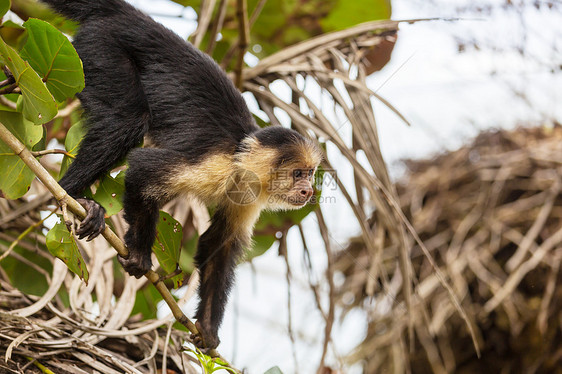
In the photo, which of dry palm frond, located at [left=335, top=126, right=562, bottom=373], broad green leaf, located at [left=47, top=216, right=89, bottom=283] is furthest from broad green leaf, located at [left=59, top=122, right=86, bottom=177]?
dry palm frond, located at [left=335, top=126, right=562, bottom=373]

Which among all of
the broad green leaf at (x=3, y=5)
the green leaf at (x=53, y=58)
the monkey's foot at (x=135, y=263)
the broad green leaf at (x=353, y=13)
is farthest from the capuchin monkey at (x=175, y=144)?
the broad green leaf at (x=353, y=13)

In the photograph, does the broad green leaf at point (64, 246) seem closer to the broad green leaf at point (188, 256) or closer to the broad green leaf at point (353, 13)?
the broad green leaf at point (188, 256)

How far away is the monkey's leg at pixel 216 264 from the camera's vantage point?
2.54 meters

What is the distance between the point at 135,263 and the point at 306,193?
0.71m

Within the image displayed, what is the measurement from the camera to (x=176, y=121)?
2.38m

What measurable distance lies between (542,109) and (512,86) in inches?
19.6

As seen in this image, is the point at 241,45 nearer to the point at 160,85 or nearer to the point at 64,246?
the point at 160,85

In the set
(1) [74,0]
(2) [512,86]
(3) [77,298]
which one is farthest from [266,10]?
(3) [77,298]

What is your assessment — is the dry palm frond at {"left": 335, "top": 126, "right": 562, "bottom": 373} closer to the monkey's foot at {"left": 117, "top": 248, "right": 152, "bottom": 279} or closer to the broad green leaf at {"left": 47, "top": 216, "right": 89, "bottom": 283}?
the monkey's foot at {"left": 117, "top": 248, "right": 152, "bottom": 279}

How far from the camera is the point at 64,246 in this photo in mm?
1861

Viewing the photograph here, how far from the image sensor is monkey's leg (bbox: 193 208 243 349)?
8.32 feet

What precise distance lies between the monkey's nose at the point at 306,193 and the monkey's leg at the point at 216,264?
0.40 meters

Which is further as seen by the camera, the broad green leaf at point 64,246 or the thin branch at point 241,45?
the thin branch at point 241,45

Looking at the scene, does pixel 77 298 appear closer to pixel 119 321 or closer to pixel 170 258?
pixel 119 321
